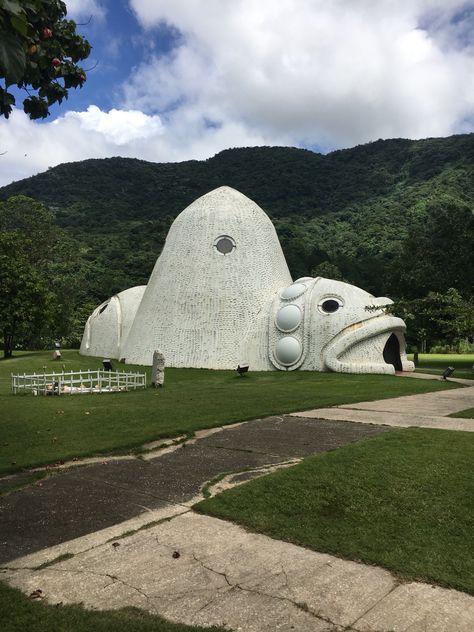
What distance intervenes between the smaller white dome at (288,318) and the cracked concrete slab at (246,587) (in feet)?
62.3

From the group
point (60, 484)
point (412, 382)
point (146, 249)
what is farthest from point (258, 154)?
point (60, 484)

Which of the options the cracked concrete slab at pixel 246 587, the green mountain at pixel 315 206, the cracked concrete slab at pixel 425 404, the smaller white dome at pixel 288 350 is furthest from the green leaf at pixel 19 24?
the green mountain at pixel 315 206

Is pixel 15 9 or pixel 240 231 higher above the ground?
pixel 240 231

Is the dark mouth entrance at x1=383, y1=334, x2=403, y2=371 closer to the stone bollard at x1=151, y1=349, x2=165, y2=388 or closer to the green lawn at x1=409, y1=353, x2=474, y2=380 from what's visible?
the green lawn at x1=409, y1=353, x2=474, y2=380

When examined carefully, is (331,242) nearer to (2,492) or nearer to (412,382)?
(412,382)

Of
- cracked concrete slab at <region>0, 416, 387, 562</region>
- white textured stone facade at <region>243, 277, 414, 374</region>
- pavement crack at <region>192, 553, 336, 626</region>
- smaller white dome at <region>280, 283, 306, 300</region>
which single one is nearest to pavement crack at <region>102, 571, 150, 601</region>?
pavement crack at <region>192, 553, 336, 626</region>

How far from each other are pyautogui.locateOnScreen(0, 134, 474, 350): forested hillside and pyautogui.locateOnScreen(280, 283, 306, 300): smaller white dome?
13788 mm

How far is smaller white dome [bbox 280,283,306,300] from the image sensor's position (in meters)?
23.8

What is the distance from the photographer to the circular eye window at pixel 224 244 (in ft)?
83.2

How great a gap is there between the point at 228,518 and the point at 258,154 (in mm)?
102986

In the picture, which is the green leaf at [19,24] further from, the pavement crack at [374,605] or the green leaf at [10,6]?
the pavement crack at [374,605]

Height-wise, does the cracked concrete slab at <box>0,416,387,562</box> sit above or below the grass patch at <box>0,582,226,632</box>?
above

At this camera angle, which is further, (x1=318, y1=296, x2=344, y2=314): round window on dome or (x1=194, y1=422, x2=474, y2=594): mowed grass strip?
(x1=318, y1=296, x2=344, y2=314): round window on dome

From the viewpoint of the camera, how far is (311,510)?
4.86 meters
